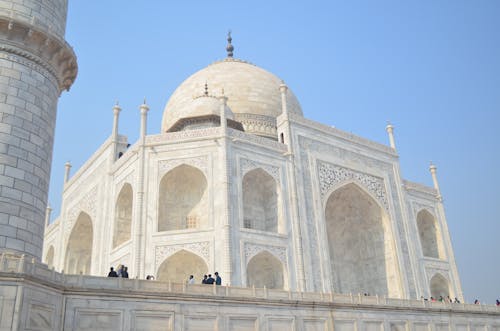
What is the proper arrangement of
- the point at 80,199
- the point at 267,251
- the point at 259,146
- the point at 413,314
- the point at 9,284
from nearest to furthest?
the point at 9,284
the point at 413,314
the point at 267,251
the point at 259,146
the point at 80,199

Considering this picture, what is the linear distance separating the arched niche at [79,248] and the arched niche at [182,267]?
6.76 m

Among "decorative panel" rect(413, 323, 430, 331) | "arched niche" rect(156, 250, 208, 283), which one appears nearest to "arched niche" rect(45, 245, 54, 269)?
"arched niche" rect(156, 250, 208, 283)

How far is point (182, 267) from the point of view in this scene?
54.1 feet

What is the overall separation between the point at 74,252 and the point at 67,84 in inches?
598

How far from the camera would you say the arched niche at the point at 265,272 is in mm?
16641

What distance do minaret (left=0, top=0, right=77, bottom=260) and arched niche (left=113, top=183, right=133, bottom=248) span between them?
10128mm

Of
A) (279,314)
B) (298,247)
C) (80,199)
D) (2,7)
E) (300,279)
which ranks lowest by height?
(279,314)

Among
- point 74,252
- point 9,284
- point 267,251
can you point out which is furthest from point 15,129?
point 74,252

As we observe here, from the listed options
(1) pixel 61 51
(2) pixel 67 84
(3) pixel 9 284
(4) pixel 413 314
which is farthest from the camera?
(4) pixel 413 314

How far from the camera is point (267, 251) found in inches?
645

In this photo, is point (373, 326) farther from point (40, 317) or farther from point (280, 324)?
point (40, 317)

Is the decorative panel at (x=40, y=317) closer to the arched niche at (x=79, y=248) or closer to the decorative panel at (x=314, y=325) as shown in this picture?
the decorative panel at (x=314, y=325)

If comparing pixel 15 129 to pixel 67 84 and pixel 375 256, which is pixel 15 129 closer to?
pixel 67 84

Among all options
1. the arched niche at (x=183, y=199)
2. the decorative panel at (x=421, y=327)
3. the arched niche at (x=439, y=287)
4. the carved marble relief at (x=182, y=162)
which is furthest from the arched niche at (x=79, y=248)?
the arched niche at (x=439, y=287)
